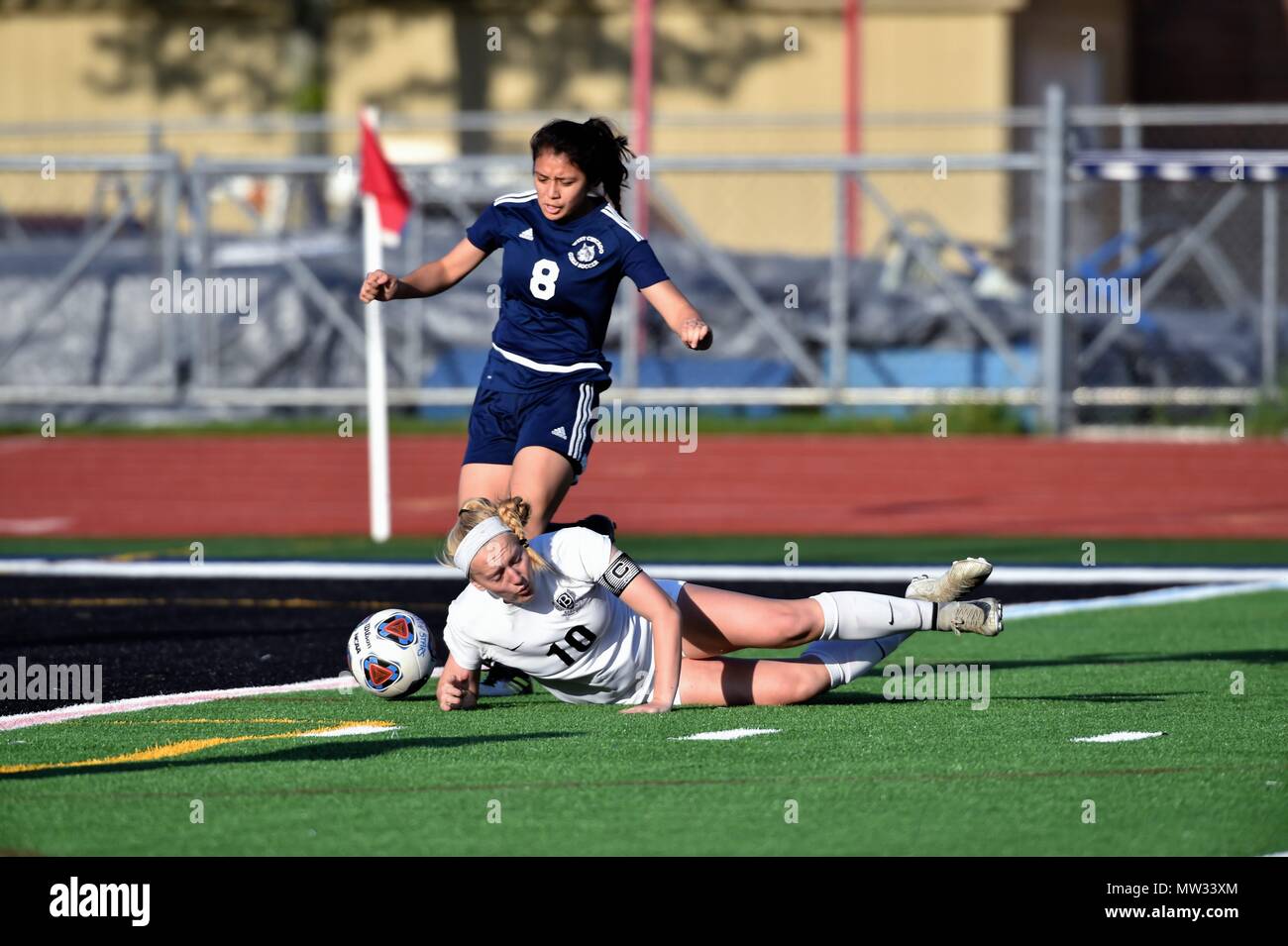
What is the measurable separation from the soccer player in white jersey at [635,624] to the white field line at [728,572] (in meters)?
4.75

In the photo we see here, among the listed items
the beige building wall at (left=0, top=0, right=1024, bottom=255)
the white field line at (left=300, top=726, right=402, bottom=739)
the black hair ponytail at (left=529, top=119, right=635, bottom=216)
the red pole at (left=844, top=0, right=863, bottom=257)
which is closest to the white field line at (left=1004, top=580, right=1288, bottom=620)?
the black hair ponytail at (left=529, top=119, right=635, bottom=216)

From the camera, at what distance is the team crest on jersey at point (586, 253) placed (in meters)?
8.34

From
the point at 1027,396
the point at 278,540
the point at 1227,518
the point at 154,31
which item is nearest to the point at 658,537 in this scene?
the point at 278,540

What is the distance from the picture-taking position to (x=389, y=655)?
→ 7.82 m

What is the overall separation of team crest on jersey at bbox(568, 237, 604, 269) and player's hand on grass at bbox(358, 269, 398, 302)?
0.78 m

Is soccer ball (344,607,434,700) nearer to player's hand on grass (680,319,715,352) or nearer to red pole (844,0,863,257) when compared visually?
player's hand on grass (680,319,715,352)

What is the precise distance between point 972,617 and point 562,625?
149cm

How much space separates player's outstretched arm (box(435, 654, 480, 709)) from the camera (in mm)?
7508

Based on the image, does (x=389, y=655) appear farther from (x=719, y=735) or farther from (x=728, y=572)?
(x=728, y=572)

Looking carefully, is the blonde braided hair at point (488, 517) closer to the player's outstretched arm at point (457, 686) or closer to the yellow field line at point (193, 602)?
the player's outstretched arm at point (457, 686)

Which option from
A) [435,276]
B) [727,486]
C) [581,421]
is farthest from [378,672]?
[727,486]

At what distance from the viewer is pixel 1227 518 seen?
16156 millimetres

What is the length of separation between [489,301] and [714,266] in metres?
2.26

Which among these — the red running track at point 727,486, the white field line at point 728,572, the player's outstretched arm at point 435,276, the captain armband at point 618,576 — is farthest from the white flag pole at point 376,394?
the captain armband at point 618,576
